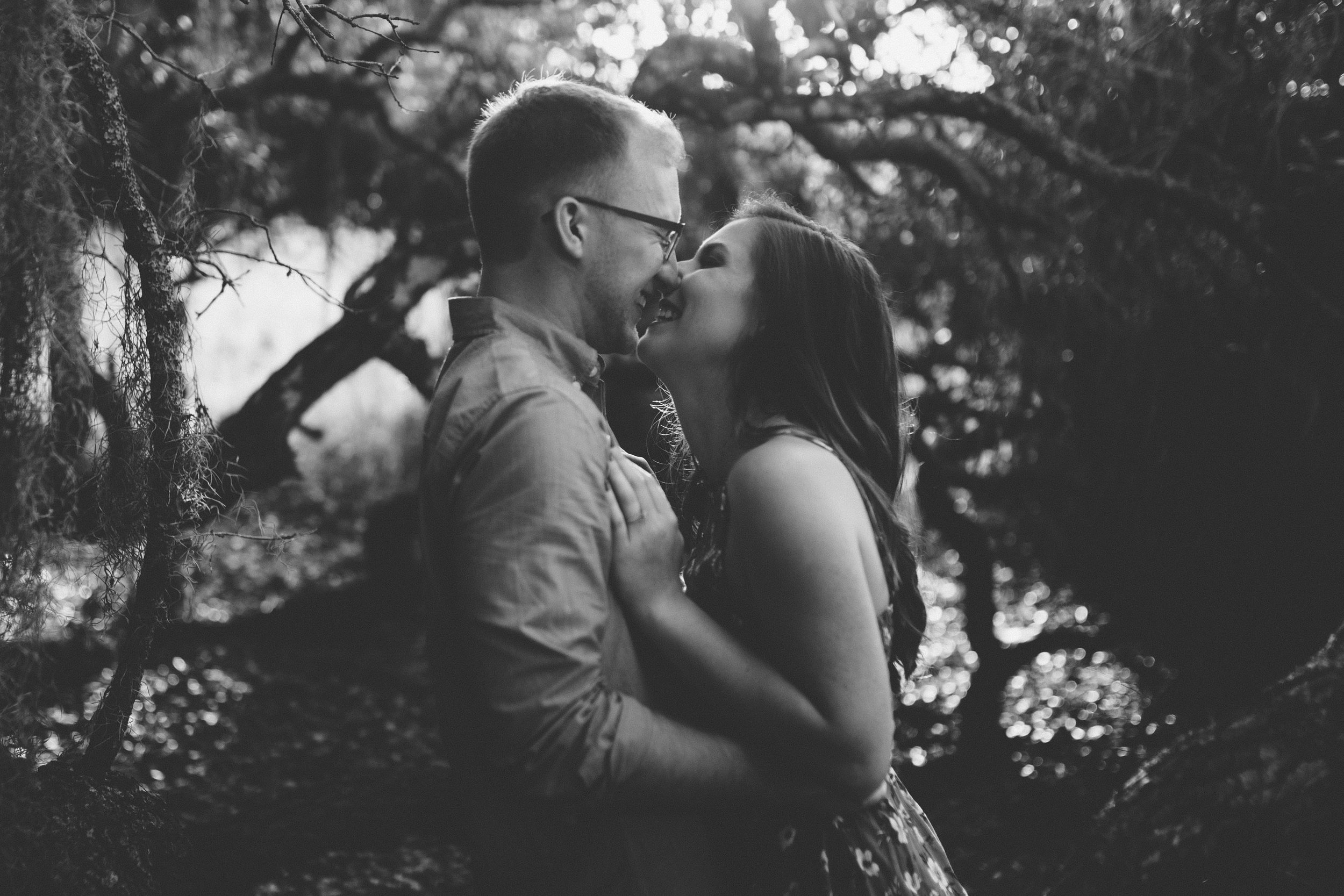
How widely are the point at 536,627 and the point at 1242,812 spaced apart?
129cm

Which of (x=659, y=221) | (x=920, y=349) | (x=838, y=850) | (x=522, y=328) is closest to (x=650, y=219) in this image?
(x=659, y=221)

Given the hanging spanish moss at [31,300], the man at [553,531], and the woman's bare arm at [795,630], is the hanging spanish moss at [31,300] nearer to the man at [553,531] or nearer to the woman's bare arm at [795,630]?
the man at [553,531]

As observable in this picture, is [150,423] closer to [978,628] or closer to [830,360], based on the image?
[830,360]

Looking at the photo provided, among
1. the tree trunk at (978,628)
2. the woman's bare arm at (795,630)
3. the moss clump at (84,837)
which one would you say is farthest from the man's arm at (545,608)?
the tree trunk at (978,628)

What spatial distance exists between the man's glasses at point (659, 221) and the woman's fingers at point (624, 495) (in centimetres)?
41

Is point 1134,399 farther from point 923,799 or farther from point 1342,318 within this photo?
point 923,799

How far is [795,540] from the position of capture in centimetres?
146

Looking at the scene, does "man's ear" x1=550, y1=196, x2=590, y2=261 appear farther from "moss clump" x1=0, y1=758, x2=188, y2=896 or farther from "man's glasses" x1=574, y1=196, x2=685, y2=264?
"moss clump" x1=0, y1=758, x2=188, y2=896

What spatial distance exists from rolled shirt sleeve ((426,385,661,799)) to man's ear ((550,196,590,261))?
0.29 m

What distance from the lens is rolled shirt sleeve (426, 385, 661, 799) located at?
1286 millimetres

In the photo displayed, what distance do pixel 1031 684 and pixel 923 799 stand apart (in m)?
1.64

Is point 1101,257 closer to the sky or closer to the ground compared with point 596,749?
closer to the sky

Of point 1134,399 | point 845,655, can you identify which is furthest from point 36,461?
point 1134,399

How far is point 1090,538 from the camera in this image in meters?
6.62
